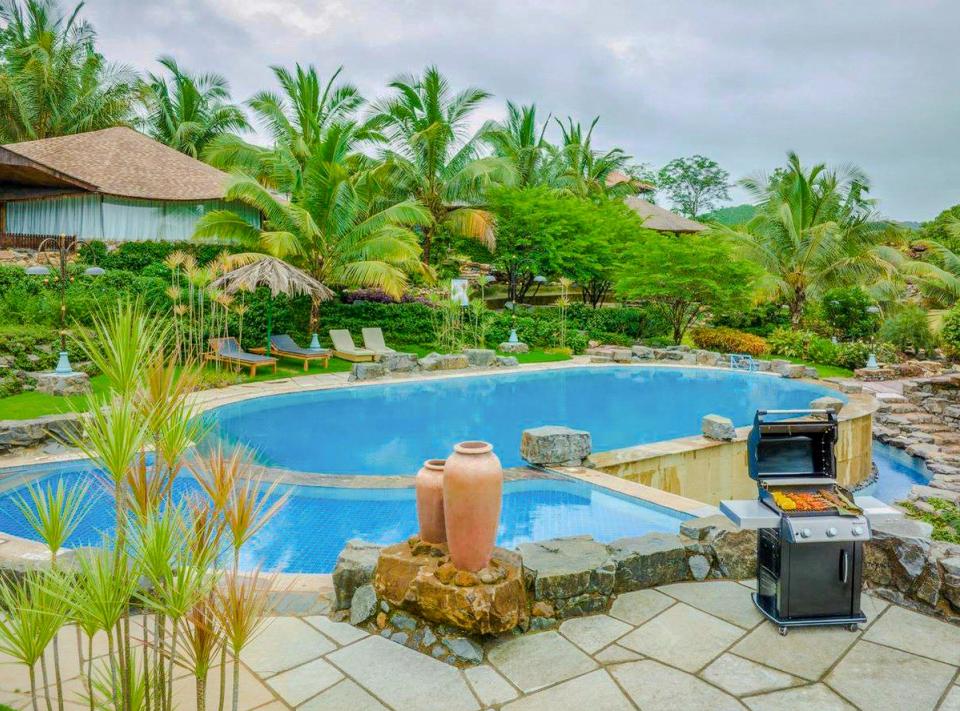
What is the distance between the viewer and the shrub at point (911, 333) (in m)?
16.9

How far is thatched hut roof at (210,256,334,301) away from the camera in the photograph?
40.9 feet

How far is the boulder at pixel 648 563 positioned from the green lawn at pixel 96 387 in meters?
3.21

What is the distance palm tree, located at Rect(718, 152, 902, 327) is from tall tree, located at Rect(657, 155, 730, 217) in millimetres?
21575

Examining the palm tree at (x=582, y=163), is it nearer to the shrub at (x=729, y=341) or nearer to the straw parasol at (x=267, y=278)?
the shrub at (x=729, y=341)

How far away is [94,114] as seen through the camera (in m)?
22.6

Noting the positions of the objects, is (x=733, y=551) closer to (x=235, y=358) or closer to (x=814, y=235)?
(x=235, y=358)

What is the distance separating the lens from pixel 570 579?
137 inches

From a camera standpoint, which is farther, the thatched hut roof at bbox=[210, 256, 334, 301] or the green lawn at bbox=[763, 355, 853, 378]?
the green lawn at bbox=[763, 355, 853, 378]

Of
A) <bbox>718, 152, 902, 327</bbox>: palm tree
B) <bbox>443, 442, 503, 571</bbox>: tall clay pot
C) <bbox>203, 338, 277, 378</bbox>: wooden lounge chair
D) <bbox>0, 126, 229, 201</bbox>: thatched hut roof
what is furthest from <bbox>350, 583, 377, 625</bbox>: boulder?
<bbox>718, 152, 902, 327</bbox>: palm tree

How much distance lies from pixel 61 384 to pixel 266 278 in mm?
4212

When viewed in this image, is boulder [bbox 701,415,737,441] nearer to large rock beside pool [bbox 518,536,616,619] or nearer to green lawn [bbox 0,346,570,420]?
large rock beside pool [bbox 518,536,616,619]

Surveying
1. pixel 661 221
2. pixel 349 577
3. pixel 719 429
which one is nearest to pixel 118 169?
pixel 719 429

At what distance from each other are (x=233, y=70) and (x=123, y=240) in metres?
13.0

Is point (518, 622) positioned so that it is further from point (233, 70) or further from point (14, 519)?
point (233, 70)
